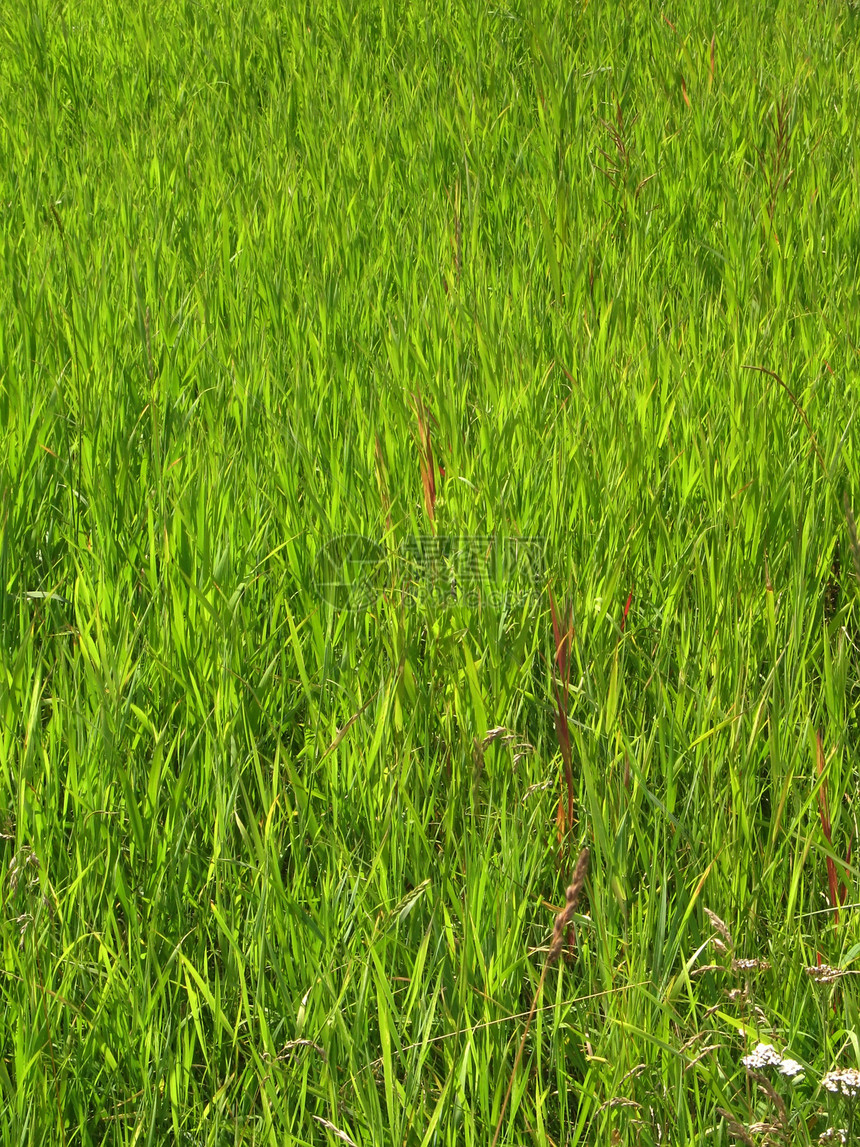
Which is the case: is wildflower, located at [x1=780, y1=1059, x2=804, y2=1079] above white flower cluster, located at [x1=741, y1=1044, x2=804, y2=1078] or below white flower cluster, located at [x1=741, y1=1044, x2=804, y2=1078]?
above

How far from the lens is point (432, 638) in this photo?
1363 mm

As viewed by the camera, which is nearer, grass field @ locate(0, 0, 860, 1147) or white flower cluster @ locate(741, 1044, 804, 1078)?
white flower cluster @ locate(741, 1044, 804, 1078)

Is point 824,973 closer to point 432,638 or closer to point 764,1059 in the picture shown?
point 764,1059

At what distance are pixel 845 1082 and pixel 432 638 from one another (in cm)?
71

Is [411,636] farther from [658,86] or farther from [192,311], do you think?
[658,86]

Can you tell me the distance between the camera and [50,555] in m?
1.59

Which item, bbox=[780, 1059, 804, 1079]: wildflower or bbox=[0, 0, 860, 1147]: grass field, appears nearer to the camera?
bbox=[780, 1059, 804, 1079]: wildflower

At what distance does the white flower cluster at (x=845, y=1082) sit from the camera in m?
0.79

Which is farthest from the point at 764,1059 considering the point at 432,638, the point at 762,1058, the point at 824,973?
the point at 432,638

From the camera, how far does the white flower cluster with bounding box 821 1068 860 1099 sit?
79 centimetres

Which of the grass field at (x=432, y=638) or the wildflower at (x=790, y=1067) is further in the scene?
the grass field at (x=432, y=638)

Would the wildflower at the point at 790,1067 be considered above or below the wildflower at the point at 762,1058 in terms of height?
above

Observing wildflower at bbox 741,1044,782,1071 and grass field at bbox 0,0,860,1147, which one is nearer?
wildflower at bbox 741,1044,782,1071

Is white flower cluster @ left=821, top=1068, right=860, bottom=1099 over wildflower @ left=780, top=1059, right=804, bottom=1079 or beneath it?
beneath
